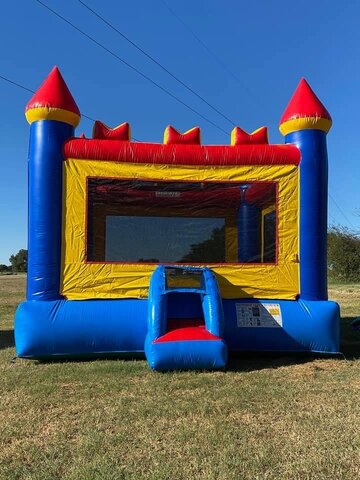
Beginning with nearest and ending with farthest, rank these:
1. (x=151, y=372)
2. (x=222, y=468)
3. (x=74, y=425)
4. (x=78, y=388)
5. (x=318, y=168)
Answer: (x=222, y=468)
(x=74, y=425)
(x=78, y=388)
(x=151, y=372)
(x=318, y=168)

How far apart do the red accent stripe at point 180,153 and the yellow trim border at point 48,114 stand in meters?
0.29

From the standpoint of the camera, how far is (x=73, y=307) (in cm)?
583

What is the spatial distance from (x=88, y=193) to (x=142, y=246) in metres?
1.06

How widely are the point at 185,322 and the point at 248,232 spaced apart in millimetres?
1680

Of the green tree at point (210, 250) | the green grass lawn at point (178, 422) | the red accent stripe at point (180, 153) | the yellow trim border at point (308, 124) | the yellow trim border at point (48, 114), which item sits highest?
the yellow trim border at point (48, 114)

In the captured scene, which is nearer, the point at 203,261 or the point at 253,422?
the point at 253,422

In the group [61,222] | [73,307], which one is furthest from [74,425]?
[61,222]

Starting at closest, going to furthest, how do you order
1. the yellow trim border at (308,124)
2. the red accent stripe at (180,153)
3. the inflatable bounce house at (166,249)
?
the inflatable bounce house at (166,249), the red accent stripe at (180,153), the yellow trim border at (308,124)

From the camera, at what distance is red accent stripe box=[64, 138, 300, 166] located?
609 centimetres

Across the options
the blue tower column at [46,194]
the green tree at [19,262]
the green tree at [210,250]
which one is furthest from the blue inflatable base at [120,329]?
the green tree at [19,262]

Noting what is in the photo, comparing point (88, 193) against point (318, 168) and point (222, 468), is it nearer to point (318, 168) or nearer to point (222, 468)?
point (318, 168)

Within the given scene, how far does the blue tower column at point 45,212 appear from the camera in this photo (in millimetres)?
5938

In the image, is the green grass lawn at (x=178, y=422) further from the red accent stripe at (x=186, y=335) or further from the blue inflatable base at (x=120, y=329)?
the red accent stripe at (x=186, y=335)

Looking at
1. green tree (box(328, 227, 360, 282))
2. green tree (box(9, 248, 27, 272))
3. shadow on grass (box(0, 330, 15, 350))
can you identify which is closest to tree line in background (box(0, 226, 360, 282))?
green tree (box(328, 227, 360, 282))
